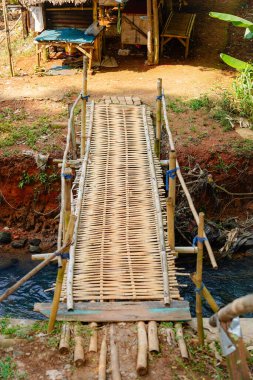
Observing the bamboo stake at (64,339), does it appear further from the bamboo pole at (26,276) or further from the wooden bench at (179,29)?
the wooden bench at (179,29)

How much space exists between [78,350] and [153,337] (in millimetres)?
684

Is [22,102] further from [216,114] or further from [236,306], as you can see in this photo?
[236,306]

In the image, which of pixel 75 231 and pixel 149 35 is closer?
pixel 75 231

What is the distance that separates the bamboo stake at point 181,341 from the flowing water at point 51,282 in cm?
242

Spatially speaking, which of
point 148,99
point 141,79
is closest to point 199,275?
point 148,99

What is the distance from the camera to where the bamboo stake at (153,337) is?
4754 mm

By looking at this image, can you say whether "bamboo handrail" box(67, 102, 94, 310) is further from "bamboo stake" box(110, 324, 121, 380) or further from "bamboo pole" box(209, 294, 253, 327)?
"bamboo pole" box(209, 294, 253, 327)

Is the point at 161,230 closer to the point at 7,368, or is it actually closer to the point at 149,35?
the point at 7,368

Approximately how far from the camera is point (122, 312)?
203 inches

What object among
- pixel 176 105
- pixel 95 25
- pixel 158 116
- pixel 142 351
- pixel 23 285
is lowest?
pixel 23 285

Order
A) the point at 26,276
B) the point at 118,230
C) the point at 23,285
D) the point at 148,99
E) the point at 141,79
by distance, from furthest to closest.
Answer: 1. the point at 141,79
2. the point at 148,99
3. the point at 23,285
4. the point at 118,230
5. the point at 26,276

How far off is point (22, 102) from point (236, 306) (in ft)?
26.7

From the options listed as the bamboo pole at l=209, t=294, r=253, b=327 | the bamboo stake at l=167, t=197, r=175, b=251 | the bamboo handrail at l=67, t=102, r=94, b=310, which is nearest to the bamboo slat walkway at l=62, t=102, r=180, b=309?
the bamboo handrail at l=67, t=102, r=94, b=310

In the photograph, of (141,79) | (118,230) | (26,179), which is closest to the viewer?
(118,230)
